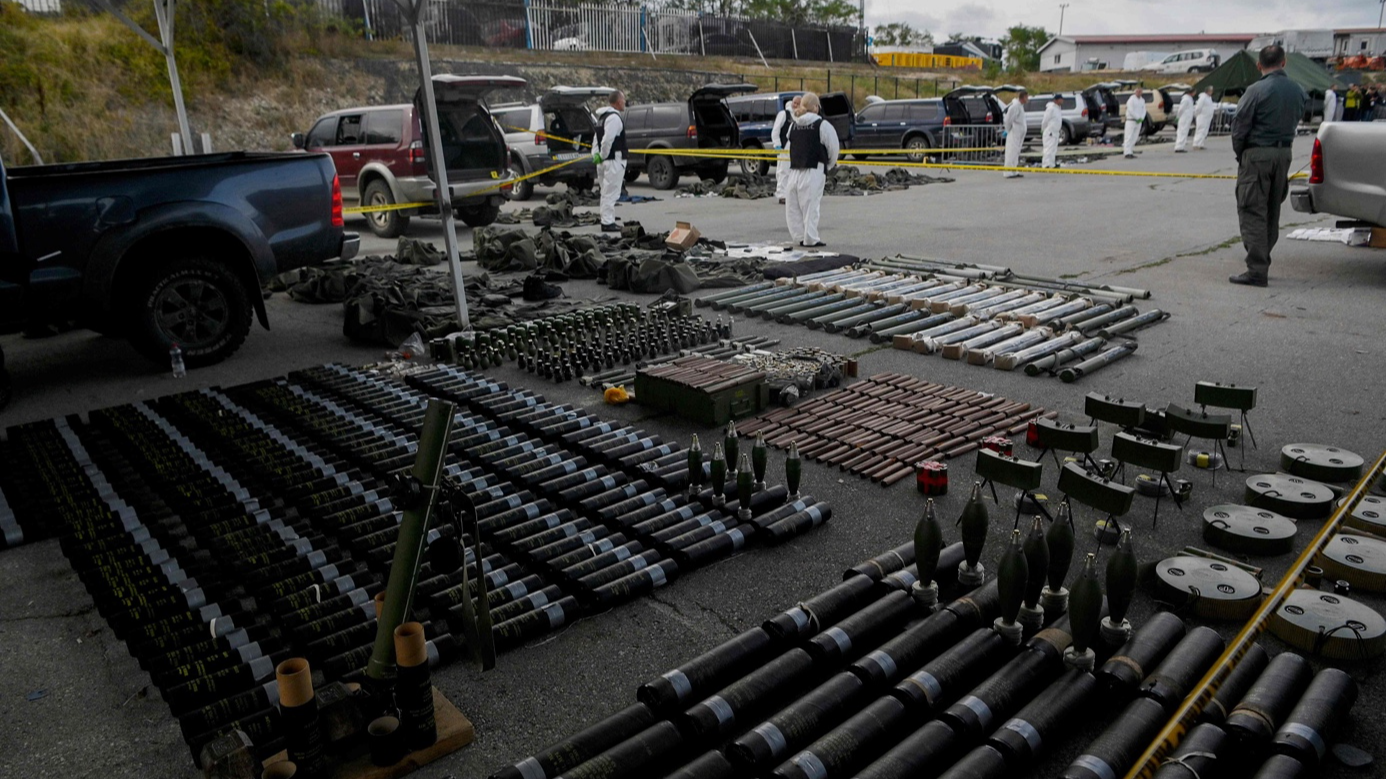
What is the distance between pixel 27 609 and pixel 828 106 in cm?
2111

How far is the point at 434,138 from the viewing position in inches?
Answer: 308

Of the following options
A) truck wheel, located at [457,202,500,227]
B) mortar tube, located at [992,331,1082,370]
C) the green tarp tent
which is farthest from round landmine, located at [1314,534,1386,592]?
the green tarp tent

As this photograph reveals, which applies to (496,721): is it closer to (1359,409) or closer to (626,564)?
(626,564)

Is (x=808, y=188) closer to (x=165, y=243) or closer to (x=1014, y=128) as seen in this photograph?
(x=165, y=243)

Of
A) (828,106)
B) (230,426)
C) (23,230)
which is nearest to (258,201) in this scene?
(23,230)

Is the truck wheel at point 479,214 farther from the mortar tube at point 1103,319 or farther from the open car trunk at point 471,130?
the mortar tube at point 1103,319

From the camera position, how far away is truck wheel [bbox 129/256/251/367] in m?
6.91

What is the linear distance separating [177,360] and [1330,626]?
7.42 m

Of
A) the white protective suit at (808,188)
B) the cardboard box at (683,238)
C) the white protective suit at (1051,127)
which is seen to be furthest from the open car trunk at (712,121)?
the cardboard box at (683,238)

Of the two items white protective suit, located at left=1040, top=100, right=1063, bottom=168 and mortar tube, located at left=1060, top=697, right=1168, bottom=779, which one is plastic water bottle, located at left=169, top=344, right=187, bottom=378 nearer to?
mortar tube, located at left=1060, top=697, right=1168, bottom=779

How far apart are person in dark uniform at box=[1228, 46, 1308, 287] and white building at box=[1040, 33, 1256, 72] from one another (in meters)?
93.7

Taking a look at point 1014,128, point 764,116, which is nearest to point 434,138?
point 764,116

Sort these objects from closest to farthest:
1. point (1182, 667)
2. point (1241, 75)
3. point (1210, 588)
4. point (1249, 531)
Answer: point (1182, 667)
point (1210, 588)
point (1249, 531)
point (1241, 75)

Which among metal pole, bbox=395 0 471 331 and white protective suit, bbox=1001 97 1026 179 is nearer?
metal pole, bbox=395 0 471 331
